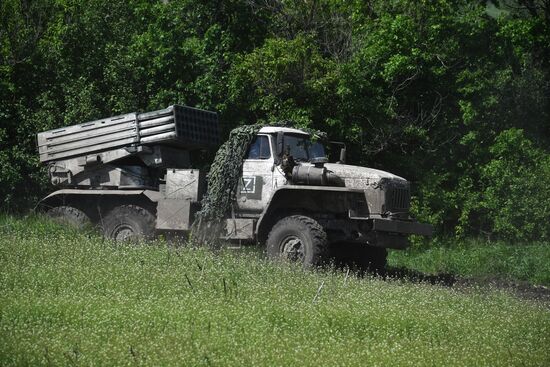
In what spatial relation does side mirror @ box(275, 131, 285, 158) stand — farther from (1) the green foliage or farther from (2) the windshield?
(1) the green foliage

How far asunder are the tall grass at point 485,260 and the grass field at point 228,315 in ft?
12.5

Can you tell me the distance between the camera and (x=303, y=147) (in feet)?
53.3

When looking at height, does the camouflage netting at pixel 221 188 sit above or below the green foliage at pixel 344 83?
Answer: below

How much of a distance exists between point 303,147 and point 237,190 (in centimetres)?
140

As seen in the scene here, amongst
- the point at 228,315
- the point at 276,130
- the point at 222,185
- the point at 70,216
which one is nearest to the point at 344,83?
the point at 276,130

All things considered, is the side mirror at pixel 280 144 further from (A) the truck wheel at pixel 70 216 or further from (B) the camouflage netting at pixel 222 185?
(A) the truck wheel at pixel 70 216

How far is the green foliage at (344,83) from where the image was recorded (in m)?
20.5

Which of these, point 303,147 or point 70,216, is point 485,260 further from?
point 70,216

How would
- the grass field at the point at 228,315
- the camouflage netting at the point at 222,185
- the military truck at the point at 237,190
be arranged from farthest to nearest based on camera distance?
1. the camouflage netting at the point at 222,185
2. the military truck at the point at 237,190
3. the grass field at the point at 228,315

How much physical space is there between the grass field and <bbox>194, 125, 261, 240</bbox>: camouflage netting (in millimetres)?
1563

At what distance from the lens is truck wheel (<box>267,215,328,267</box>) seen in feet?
48.6

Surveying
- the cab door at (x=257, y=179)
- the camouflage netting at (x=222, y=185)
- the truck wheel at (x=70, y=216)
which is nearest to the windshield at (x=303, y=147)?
the cab door at (x=257, y=179)

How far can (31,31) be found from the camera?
71.3ft

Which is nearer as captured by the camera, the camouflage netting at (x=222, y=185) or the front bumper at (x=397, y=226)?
the front bumper at (x=397, y=226)
